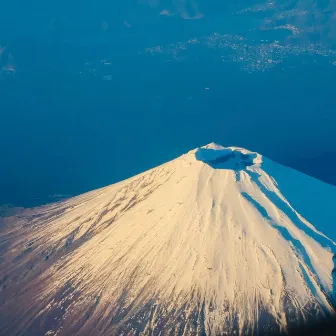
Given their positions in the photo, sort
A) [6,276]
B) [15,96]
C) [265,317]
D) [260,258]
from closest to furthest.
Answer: [265,317] → [260,258] → [6,276] → [15,96]

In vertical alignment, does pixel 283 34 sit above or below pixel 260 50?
above

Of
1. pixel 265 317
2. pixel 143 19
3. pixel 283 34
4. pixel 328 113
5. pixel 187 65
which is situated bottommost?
pixel 265 317

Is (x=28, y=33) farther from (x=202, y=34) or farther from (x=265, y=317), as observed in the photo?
(x=265, y=317)

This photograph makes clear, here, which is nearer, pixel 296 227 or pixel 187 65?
pixel 296 227

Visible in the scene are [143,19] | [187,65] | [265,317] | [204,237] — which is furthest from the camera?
[143,19]

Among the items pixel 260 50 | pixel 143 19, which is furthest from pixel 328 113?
pixel 143 19

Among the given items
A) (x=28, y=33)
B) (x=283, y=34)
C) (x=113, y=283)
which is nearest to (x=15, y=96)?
(x=28, y=33)
